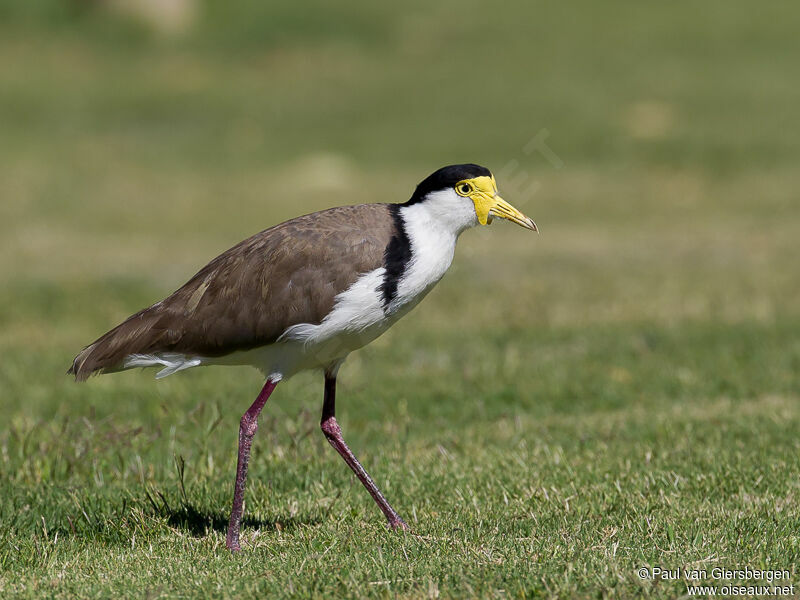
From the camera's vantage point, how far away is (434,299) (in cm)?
1408

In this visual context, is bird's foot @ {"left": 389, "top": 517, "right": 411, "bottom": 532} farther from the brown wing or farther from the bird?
the brown wing

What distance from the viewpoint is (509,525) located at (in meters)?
5.57

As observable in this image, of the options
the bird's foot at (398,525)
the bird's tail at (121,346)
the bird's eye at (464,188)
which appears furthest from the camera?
the bird's tail at (121,346)

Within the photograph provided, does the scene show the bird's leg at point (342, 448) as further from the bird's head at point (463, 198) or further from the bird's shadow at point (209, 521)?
the bird's head at point (463, 198)

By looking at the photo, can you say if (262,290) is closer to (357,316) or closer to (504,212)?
(357,316)

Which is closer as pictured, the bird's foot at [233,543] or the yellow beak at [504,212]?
the bird's foot at [233,543]

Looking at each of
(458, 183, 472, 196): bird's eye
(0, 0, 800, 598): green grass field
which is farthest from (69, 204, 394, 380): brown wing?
(0, 0, 800, 598): green grass field

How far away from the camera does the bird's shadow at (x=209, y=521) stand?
585 centimetres

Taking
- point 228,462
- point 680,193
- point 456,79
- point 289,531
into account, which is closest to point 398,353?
point 228,462

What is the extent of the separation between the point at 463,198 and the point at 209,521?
2248 mm

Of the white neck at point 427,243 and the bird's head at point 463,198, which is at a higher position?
the bird's head at point 463,198

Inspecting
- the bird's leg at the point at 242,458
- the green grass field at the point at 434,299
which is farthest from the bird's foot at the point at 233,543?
the green grass field at the point at 434,299

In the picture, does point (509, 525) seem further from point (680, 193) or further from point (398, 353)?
point (680, 193)

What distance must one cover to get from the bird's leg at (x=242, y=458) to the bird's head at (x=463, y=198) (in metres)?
1.26
